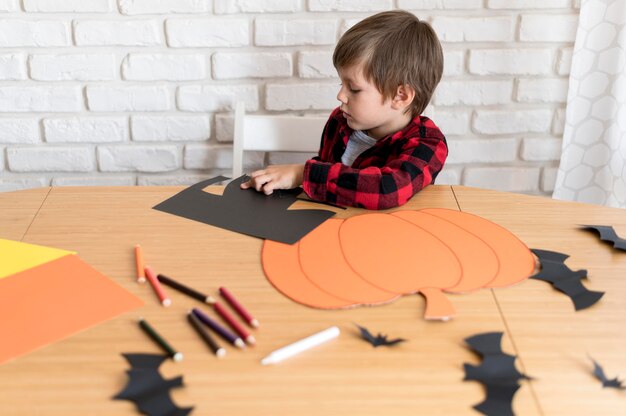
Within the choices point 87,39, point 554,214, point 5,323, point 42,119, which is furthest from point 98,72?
point 554,214

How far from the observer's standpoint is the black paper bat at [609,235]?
0.97 meters

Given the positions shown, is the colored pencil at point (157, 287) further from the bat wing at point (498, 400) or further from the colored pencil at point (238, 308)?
the bat wing at point (498, 400)

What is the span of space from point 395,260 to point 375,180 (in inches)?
8.9

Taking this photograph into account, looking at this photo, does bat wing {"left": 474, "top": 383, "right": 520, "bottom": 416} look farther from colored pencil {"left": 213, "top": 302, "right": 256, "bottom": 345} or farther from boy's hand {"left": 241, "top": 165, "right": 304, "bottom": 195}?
boy's hand {"left": 241, "top": 165, "right": 304, "bottom": 195}

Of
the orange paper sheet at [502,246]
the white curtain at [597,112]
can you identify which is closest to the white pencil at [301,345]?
the orange paper sheet at [502,246]

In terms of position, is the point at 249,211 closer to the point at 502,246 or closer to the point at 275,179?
the point at 275,179

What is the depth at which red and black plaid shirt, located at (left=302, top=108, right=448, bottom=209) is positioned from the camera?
43.4 inches

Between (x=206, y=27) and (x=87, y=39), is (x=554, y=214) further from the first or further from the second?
(x=87, y=39)

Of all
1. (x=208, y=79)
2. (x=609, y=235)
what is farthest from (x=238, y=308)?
(x=208, y=79)

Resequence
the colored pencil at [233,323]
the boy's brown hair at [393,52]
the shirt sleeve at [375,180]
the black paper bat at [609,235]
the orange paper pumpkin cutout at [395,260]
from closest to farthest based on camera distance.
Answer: the colored pencil at [233,323], the orange paper pumpkin cutout at [395,260], the black paper bat at [609,235], the shirt sleeve at [375,180], the boy's brown hair at [393,52]

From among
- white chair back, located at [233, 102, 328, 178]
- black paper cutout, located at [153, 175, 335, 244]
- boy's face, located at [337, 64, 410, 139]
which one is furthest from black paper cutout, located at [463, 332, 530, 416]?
white chair back, located at [233, 102, 328, 178]

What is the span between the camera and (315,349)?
0.72 meters

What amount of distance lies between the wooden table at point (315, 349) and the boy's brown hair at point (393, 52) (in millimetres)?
391

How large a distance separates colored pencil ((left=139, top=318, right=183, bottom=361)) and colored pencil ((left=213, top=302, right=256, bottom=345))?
7 cm
